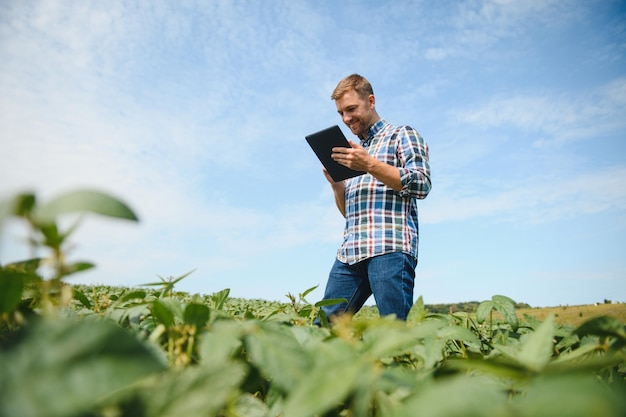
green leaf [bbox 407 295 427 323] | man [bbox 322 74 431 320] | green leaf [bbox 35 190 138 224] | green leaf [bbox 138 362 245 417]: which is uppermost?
man [bbox 322 74 431 320]

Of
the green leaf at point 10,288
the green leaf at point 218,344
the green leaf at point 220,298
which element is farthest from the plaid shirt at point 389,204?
the green leaf at point 10,288

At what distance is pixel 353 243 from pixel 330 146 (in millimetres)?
849

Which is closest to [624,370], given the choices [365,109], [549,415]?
[549,415]

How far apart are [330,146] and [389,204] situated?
700mm

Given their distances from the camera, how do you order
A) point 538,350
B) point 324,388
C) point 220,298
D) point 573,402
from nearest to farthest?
point 573,402
point 324,388
point 538,350
point 220,298

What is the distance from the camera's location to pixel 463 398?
397mm

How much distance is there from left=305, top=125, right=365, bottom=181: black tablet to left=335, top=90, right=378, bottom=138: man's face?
1.87ft

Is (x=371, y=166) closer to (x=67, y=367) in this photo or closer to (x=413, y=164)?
(x=413, y=164)

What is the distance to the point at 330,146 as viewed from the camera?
3420 mm

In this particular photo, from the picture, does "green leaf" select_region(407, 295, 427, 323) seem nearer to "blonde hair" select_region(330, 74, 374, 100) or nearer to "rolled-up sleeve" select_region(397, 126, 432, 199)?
"rolled-up sleeve" select_region(397, 126, 432, 199)

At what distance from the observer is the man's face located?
3773 mm

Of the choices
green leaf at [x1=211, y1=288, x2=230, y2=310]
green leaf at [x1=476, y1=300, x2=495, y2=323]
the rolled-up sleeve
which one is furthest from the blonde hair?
green leaf at [x1=211, y1=288, x2=230, y2=310]

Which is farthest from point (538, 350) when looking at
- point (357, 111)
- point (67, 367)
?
point (357, 111)

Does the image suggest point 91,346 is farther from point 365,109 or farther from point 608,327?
point 365,109
